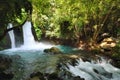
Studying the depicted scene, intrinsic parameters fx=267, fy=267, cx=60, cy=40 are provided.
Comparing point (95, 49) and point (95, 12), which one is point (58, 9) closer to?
point (95, 12)

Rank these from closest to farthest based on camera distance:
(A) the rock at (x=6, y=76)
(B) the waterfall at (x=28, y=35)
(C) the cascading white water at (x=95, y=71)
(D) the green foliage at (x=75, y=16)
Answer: (A) the rock at (x=6, y=76)
(C) the cascading white water at (x=95, y=71)
(D) the green foliage at (x=75, y=16)
(B) the waterfall at (x=28, y=35)

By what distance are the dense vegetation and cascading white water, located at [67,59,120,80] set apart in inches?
178

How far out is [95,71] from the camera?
16609mm

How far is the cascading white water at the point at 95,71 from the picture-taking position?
15.7 meters

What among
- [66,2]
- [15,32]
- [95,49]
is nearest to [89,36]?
[95,49]

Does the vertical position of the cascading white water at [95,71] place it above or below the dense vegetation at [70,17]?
below

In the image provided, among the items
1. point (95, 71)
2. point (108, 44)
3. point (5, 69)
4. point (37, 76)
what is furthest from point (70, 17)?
point (37, 76)

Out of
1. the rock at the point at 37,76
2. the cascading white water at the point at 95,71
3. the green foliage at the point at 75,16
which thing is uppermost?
the green foliage at the point at 75,16

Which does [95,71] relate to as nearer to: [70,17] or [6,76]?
[6,76]

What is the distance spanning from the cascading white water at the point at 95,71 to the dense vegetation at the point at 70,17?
14.8 feet

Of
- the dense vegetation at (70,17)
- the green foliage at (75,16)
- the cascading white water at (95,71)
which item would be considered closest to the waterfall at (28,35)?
the dense vegetation at (70,17)

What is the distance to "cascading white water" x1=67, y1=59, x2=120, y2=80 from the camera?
15.7 metres

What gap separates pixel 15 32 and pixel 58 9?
630cm

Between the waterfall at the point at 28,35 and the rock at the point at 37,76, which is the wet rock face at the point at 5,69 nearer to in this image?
the rock at the point at 37,76
